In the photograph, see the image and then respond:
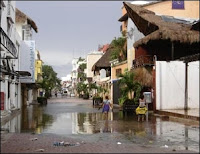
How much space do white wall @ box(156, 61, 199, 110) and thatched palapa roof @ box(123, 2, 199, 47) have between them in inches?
74.2

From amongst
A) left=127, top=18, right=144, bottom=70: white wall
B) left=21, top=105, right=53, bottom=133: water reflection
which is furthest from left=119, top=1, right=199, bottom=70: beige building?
left=21, top=105, right=53, bottom=133: water reflection

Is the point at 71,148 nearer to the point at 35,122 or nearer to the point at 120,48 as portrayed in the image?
the point at 35,122

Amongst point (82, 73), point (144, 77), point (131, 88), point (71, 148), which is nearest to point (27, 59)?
point (131, 88)

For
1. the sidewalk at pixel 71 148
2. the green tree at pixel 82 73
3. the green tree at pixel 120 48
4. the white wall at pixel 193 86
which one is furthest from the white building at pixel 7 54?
the green tree at pixel 82 73

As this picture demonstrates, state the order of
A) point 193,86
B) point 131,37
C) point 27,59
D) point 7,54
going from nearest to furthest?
point 7,54 < point 193,86 < point 27,59 < point 131,37

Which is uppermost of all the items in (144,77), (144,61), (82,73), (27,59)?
(82,73)

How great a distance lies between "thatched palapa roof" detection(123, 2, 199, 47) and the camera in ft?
83.6

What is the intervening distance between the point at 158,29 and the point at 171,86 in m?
4.45

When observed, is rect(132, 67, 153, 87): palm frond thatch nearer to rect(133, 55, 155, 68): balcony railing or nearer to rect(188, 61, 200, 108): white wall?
rect(133, 55, 155, 68): balcony railing

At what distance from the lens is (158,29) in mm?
26578

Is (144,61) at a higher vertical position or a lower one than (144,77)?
higher

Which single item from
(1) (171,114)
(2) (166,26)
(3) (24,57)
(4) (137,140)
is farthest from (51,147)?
(3) (24,57)

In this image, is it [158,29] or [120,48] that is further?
[120,48]

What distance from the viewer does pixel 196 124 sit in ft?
56.7
